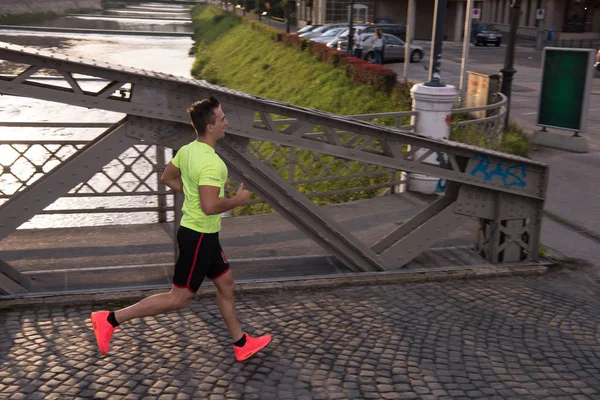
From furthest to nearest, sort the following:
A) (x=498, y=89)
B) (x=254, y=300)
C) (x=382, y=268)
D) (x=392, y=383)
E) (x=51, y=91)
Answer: (x=498, y=89) < (x=382, y=268) < (x=254, y=300) < (x=51, y=91) < (x=392, y=383)

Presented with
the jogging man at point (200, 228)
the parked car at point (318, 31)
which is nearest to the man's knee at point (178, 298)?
the jogging man at point (200, 228)

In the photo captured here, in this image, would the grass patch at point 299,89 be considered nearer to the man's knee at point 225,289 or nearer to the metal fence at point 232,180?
the metal fence at point 232,180

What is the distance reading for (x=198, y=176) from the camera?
4766 mm

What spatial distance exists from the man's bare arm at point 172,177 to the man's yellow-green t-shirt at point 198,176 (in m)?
0.08

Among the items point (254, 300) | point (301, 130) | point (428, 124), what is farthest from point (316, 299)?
point (428, 124)

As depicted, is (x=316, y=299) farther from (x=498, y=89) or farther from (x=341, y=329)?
(x=498, y=89)

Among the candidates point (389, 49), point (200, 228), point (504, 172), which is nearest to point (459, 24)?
point (389, 49)

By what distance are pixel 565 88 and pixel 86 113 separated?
17238mm

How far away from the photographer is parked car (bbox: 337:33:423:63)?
31594 mm

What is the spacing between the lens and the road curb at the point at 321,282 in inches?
236

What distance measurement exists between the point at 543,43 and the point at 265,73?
24.9 m

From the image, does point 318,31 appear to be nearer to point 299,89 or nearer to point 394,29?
point 394,29

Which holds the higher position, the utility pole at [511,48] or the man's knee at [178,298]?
the utility pole at [511,48]

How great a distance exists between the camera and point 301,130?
6371mm
